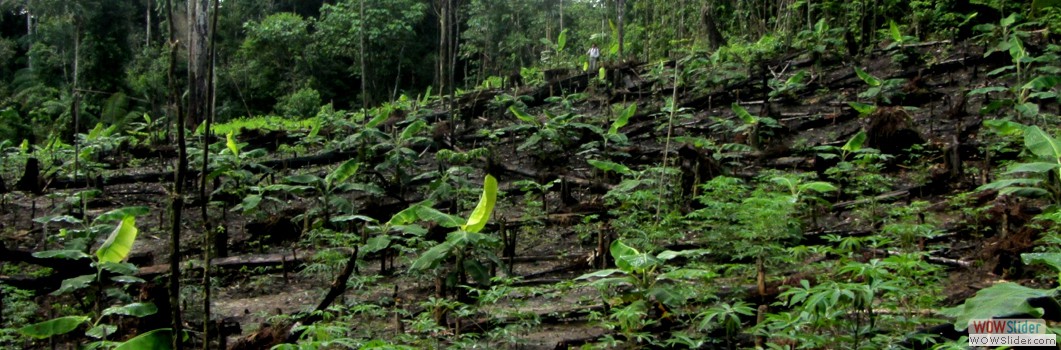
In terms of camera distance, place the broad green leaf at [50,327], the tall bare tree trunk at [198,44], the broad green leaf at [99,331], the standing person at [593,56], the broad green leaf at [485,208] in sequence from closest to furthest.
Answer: the broad green leaf at [50,327] → the broad green leaf at [99,331] → the broad green leaf at [485,208] → the standing person at [593,56] → the tall bare tree trunk at [198,44]

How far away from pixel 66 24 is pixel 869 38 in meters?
25.8

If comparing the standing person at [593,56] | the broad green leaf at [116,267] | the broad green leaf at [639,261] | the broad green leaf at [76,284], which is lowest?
the broad green leaf at [76,284]

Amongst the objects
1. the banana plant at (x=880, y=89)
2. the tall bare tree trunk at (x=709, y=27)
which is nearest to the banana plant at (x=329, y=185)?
the banana plant at (x=880, y=89)

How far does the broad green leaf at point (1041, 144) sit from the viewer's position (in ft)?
21.2

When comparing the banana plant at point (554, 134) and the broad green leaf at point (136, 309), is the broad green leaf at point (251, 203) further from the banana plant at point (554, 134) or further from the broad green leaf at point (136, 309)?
the broad green leaf at point (136, 309)

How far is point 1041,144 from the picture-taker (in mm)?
6629

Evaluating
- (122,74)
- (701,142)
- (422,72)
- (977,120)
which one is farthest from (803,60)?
(122,74)

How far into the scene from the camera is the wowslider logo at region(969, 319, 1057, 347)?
3.64m

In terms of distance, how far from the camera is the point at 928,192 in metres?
8.23

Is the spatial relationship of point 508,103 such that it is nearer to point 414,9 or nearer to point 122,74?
point 414,9

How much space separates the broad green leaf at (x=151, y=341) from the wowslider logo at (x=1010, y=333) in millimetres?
3539

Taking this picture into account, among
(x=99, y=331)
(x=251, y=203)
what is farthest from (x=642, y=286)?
(x=251, y=203)

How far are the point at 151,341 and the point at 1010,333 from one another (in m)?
3.75

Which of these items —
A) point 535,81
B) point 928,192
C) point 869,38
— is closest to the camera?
point 928,192
